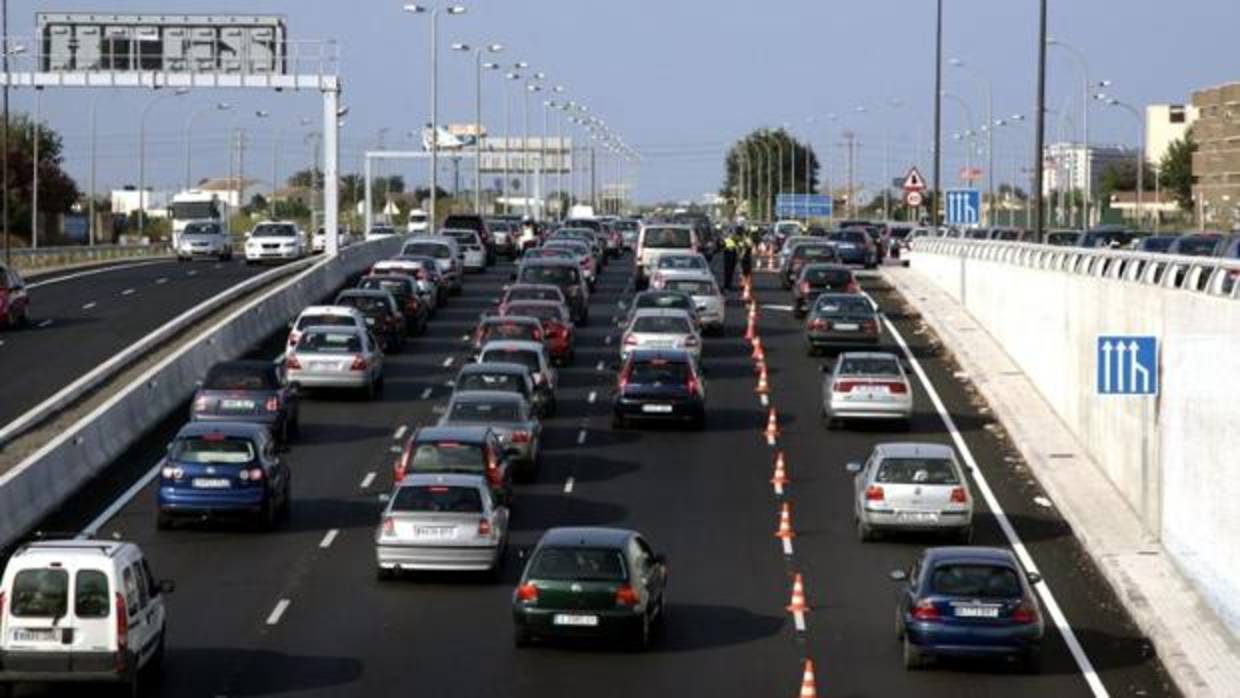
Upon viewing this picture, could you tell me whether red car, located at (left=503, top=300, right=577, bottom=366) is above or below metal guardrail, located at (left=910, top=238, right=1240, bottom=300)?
below

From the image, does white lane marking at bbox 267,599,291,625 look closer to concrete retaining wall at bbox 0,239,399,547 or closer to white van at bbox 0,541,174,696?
concrete retaining wall at bbox 0,239,399,547

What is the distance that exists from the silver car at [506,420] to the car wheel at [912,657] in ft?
43.5

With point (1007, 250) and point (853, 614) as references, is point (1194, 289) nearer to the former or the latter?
point (853, 614)

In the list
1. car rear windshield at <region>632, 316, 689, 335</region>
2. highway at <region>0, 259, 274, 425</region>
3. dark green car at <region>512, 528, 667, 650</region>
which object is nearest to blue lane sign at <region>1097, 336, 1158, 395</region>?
dark green car at <region>512, 528, 667, 650</region>

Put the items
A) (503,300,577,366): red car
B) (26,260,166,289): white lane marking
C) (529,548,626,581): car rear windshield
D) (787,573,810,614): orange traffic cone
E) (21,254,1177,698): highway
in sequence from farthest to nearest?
1. (26,260,166,289): white lane marking
2. (503,300,577,366): red car
3. (787,573,810,614): orange traffic cone
4. (529,548,626,581): car rear windshield
5. (21,254,1177,698): highway

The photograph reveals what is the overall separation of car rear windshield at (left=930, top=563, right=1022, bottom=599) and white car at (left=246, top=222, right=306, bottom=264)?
64101 millimetres

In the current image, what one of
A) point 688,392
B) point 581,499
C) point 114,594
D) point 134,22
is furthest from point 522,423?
point 134,22

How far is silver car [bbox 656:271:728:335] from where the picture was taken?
61375 millimetres

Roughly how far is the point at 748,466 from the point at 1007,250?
763 inches

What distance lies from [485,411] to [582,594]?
13029 millimetres

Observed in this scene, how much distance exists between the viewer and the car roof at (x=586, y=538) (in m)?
26.7

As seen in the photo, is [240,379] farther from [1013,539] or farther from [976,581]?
[976,581]

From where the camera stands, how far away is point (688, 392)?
148ft

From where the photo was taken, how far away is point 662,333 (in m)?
53.2
